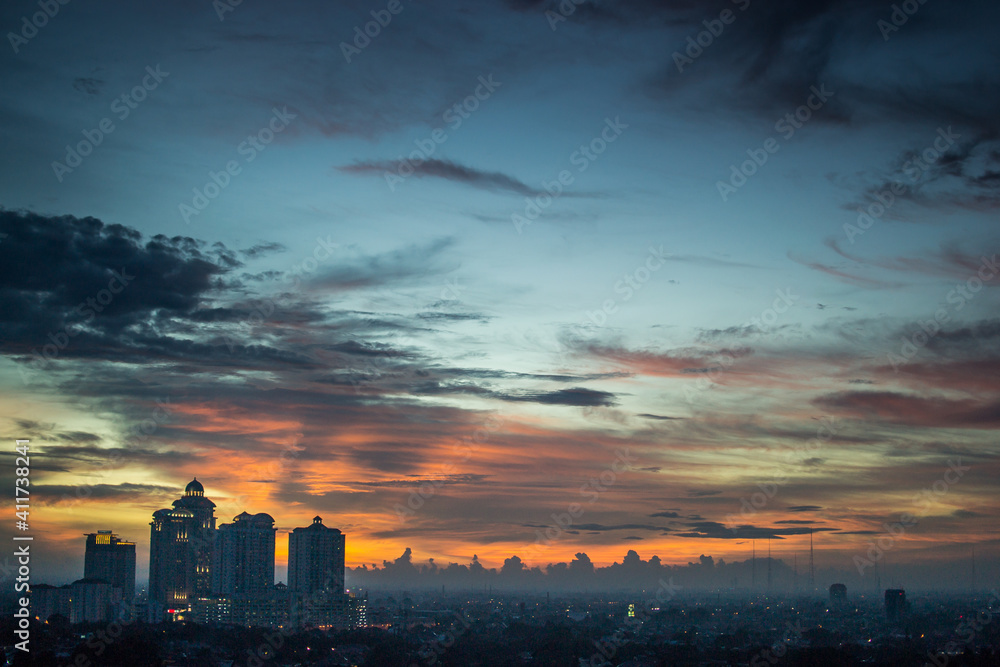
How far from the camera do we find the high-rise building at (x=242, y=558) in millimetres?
105000

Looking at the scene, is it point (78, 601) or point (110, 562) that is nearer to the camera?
point (78, 601)

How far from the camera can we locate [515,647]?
2520 inches

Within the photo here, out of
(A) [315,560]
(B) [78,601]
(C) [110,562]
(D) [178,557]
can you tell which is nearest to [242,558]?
(D) [178,557]

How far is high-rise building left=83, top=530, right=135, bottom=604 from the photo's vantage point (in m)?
102

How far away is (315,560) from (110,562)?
77.0 feet

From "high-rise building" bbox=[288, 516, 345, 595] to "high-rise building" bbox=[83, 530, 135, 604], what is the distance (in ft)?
61.3

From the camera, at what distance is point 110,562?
103000 millimetres

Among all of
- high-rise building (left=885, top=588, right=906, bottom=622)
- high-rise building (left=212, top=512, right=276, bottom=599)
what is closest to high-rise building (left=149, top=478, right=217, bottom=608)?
high-rise building (left=212, top=512, right=276, bottom=599)

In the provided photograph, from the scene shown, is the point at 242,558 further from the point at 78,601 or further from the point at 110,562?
the point at 78,601

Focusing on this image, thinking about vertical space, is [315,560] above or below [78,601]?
above

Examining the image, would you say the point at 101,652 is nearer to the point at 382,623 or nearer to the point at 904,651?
the point at 904,651

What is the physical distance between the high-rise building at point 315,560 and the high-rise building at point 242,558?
3.56 metres

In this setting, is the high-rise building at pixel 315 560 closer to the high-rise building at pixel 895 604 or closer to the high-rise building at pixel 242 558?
the high-rise building at pixel 242 558

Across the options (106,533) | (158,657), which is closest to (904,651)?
(158,657)
